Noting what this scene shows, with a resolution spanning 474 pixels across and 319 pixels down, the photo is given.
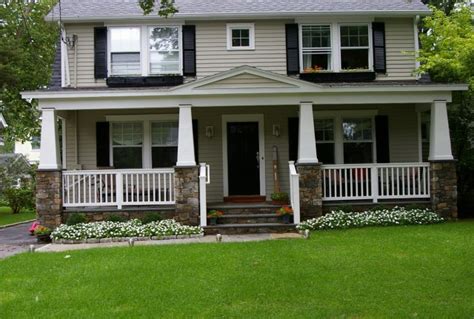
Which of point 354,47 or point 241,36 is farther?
point 241,36

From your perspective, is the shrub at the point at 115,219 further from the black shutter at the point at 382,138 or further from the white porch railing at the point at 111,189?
the black shutter at the point at 382,138

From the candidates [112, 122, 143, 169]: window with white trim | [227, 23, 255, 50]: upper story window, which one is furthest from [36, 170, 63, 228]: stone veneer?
[227, 23, 255, 50]: upper story window

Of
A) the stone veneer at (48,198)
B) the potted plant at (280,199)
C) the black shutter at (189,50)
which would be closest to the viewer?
the stone veneer at (48,198)

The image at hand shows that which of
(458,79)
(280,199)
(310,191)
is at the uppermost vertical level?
(458,79)

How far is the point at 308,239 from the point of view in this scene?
9570 mm

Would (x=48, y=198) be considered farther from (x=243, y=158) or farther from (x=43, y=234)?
(x=243, y=158)

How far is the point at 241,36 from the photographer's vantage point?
1365 centimetres

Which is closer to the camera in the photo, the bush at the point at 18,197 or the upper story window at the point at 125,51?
the upper story window at the point at 125,51

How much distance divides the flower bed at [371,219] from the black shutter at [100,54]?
263 inches

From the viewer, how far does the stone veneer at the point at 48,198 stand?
11227mm

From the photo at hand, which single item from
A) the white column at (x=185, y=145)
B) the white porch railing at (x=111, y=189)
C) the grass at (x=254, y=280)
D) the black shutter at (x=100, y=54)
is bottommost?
the grass at (x=254, y=280)

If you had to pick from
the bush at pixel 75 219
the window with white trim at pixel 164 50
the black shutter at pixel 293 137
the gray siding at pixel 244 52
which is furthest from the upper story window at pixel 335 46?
the bush at pixel 75 219

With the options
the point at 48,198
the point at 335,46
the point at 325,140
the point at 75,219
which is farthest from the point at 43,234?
the point at 335,46

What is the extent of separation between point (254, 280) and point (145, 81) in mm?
8153
